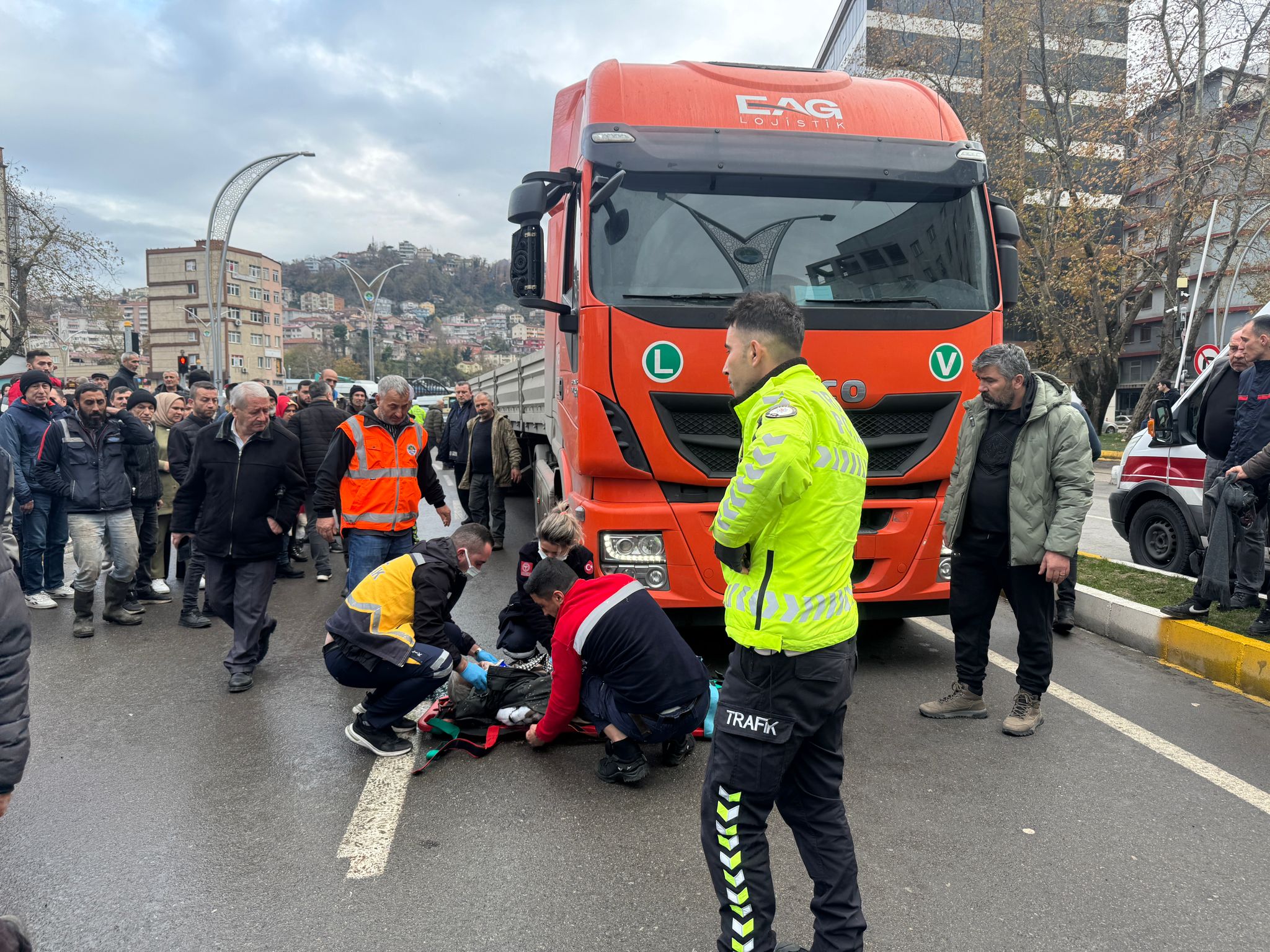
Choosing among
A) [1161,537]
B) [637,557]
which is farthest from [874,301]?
[1161,537]

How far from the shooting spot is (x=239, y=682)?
4914mm

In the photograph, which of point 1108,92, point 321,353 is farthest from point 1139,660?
point 321,353

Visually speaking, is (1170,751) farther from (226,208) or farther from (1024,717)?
(226,208)

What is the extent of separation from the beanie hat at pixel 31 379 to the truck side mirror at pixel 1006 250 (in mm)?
6721

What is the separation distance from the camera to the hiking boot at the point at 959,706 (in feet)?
14.4

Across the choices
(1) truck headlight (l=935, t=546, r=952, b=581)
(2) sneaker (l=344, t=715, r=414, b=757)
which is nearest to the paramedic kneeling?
(2) sneaker (l=344, t=715, r=414, b=757)

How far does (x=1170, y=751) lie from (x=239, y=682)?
15.6 feet

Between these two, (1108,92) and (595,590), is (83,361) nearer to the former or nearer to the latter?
(1108,92)

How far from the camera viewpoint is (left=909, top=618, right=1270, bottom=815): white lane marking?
3541 mm

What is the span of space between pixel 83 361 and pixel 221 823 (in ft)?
326

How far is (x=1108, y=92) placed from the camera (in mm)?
21688

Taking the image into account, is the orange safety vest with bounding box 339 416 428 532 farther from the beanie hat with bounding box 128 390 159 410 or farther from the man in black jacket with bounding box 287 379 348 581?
the beanie hat with bounding box 128 390 159 410

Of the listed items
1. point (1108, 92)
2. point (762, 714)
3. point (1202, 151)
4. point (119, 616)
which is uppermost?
point (1108, 92)

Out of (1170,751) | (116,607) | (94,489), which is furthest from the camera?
(116,607)
